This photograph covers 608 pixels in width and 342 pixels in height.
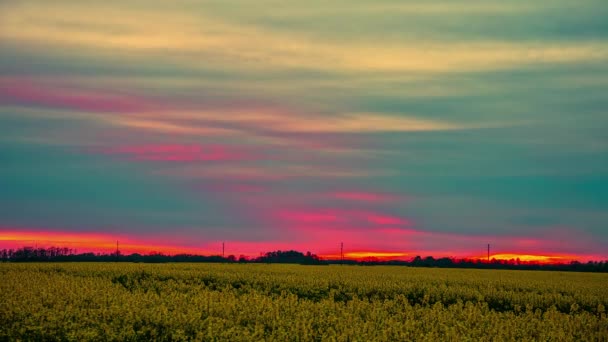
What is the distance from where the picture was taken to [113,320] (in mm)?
23703

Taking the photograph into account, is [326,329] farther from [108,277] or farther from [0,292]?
[108,277]

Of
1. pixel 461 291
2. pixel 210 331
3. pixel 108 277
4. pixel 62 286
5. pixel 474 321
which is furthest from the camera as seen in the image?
pixel 108 277

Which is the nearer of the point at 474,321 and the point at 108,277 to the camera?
the point at 474,321

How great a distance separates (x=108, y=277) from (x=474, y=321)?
92.4 feet

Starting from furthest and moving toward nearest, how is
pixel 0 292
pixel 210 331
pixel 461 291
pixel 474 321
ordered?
1. pixel 461 291
2. pixel 0 292
3. pixel 474 321
4. pixel 210 331

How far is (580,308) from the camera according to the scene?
3528 centimetres

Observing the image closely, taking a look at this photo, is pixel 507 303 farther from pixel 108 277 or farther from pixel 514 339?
pixel 108 277

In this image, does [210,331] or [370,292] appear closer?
[210,331]

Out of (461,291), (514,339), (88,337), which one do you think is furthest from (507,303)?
(88,337)

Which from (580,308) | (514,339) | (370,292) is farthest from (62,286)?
(580,308)

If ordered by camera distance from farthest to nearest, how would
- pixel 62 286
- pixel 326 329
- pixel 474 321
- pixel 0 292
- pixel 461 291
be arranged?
pixel 461 291 < pixel 62 286 < pixel 0 292 < pixel 474 321 < pixel 326 329

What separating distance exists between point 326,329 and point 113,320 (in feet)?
22.5

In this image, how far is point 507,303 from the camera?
36156 mm

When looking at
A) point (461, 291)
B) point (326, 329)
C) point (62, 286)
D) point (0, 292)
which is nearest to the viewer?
point (326, 329)
